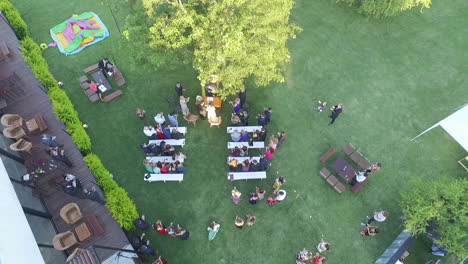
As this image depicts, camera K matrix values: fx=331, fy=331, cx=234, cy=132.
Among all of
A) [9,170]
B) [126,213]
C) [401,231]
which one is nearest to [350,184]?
[401,231]

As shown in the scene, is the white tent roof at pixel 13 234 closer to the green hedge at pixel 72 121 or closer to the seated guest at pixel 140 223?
the green hedge at pixel 72 121

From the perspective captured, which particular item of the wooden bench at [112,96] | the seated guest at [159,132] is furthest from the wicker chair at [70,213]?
the wooden bench at [112,96]

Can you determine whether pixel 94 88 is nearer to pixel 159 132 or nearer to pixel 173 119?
pixel 159 132

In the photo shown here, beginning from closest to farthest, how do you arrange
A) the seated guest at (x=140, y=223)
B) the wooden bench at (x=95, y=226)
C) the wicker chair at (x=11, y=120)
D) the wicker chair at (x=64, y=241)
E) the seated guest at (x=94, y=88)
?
the wicker chair at (x=64, y=241), the seated guest at (x=140, y=223), the wooden bench at (x=95, y=226), the wicker chair at (x=11, y=120), the seated guest at (x=94, y=88)

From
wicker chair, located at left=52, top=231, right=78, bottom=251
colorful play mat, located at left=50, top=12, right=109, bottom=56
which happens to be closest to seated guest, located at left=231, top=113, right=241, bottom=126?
wicker chair, located at left=52, top=231, right=78, bottom=251

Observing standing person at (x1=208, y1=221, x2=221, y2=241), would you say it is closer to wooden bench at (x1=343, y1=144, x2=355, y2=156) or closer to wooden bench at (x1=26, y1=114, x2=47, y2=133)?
wooden bench at (x1=343, y1=144, x2=355, y2=156)

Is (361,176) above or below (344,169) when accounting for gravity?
above

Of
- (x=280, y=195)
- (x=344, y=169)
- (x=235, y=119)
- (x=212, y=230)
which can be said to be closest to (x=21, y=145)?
(x=212, y=230)
